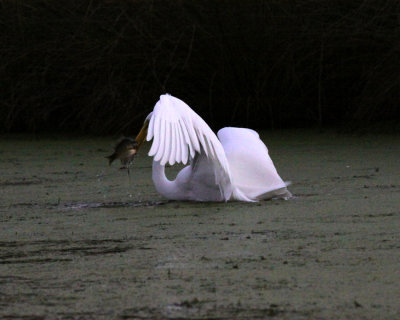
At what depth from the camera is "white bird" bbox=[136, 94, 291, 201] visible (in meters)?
4.52

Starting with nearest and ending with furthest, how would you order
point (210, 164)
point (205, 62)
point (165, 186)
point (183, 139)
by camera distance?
point (183, 139), point (210, 164), point (165, 186), point (205, 62)

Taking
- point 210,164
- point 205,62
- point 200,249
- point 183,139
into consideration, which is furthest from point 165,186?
point 205,62

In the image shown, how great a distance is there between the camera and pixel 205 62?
8641 mm

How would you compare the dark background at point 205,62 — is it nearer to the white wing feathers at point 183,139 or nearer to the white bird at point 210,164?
the white bird at point 210,164

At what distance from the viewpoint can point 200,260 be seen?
3.36 meters

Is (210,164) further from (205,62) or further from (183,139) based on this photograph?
(205,62)

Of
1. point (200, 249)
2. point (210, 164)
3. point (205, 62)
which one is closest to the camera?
point (200, 249)

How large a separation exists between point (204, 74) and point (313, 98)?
0.92m

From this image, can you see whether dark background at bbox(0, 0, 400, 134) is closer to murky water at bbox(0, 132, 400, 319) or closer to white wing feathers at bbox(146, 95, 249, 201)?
murky water at bbox(0, 132, 400, 319)

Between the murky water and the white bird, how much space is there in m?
0.08

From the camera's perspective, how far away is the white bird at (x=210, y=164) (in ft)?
14.8

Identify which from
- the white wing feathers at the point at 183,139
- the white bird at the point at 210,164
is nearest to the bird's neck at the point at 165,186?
the white bird at the point at 210,164

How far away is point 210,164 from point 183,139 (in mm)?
285

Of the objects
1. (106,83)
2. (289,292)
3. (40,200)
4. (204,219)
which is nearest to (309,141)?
(106,83)
